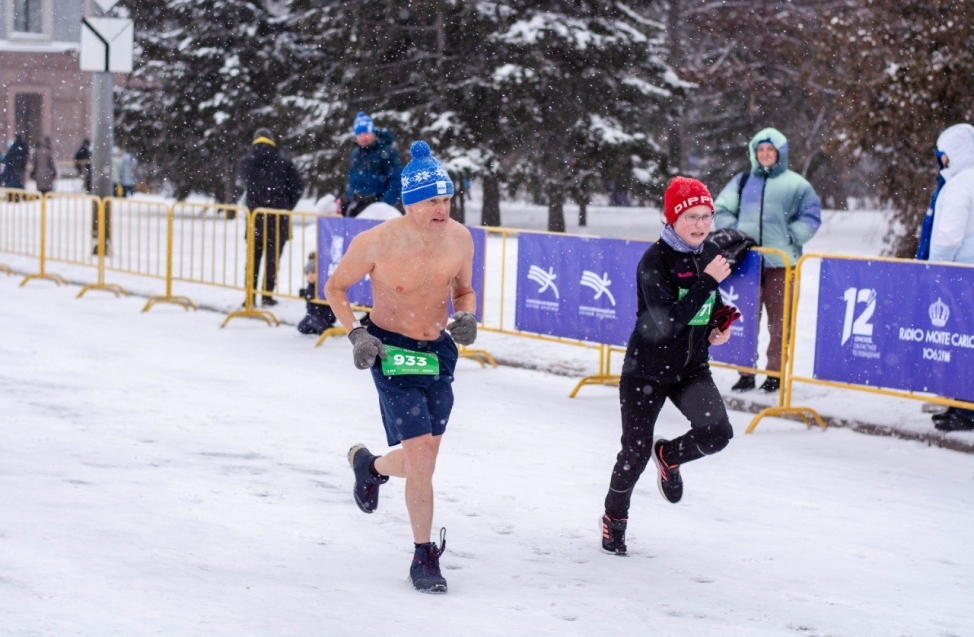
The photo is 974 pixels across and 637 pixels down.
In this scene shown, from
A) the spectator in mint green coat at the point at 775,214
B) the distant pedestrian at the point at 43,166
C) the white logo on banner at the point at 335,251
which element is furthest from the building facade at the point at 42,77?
the spectator in mint green coat at the point at 775,214

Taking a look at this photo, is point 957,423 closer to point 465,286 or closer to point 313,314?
point 465,286

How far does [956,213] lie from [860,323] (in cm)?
106

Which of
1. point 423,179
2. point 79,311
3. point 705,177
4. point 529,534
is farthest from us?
point 705,177

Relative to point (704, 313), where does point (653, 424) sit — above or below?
below

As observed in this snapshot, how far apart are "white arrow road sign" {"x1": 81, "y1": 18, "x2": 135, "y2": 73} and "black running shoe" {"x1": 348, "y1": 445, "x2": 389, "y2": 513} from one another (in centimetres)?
1396

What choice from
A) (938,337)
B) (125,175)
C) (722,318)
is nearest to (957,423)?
(938,337)

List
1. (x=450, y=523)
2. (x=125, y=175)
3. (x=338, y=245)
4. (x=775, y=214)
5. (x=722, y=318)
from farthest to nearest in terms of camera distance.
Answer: (x=125, y=175)
(x=338, y=245)
(x=775, y=214)
(x=450, y=523)
(x=722, y=318)

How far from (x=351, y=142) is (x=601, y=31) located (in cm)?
532

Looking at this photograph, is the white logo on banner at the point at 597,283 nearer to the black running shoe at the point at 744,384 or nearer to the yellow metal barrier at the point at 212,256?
the black running shoe at the point at 744,384

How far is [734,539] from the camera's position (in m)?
6.44

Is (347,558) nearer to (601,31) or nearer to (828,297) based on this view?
(828,297)

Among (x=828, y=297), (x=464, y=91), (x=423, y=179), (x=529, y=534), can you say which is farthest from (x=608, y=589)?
(x=464, y=91)

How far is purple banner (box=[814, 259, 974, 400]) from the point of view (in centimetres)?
845

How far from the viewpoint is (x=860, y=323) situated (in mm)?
8961
